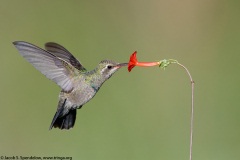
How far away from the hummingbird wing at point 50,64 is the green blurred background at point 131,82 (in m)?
1.93

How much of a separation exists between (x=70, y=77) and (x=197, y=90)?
3.79 metres

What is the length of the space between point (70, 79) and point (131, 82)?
350cm

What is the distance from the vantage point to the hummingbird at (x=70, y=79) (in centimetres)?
391

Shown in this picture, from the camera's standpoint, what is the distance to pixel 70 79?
417 centimetres

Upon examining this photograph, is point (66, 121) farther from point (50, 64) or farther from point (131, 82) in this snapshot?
point (131, 82)

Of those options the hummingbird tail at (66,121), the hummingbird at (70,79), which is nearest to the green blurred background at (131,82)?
the hummingbird tail at (66,121)

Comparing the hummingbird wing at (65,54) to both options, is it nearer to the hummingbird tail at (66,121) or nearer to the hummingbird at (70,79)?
the hummingbird at (70,79)

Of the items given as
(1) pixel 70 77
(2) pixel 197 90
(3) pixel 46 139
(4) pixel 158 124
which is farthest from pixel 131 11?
(1) pixel 70 77

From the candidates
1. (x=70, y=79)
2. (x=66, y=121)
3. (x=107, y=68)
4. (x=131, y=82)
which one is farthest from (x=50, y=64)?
(x=131, y=82)

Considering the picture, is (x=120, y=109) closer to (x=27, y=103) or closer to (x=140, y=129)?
(x=140, y=129)

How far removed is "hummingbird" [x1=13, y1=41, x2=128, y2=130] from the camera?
391 cm

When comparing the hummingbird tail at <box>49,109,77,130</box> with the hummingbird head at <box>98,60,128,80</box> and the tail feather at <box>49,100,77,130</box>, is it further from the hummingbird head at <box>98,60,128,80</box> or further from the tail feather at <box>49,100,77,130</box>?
the hummingbird head at <box>98,60,128,80</box>

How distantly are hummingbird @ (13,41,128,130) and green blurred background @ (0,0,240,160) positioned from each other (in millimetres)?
1693

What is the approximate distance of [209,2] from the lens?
9.09 metres
